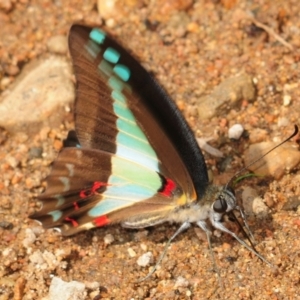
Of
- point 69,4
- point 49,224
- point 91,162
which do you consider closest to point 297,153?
point 91,162

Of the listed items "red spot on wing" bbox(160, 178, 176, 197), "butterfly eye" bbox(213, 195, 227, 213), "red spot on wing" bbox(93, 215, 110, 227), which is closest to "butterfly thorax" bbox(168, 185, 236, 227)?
"butterfly eye" bbox(213, 195, 227, 213)

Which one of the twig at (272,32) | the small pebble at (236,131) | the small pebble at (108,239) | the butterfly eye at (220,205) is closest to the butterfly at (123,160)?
the butterfly eye at (220,205)

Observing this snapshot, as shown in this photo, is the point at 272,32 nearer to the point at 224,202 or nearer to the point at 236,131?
the point at 236,131

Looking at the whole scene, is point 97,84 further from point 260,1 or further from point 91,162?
point 260,1

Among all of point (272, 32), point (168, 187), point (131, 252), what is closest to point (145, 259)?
point (131, 252)

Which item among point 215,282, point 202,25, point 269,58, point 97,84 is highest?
point 97,84

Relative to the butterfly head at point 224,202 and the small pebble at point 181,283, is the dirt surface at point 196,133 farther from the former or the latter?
the butterfly head at point 224,202
